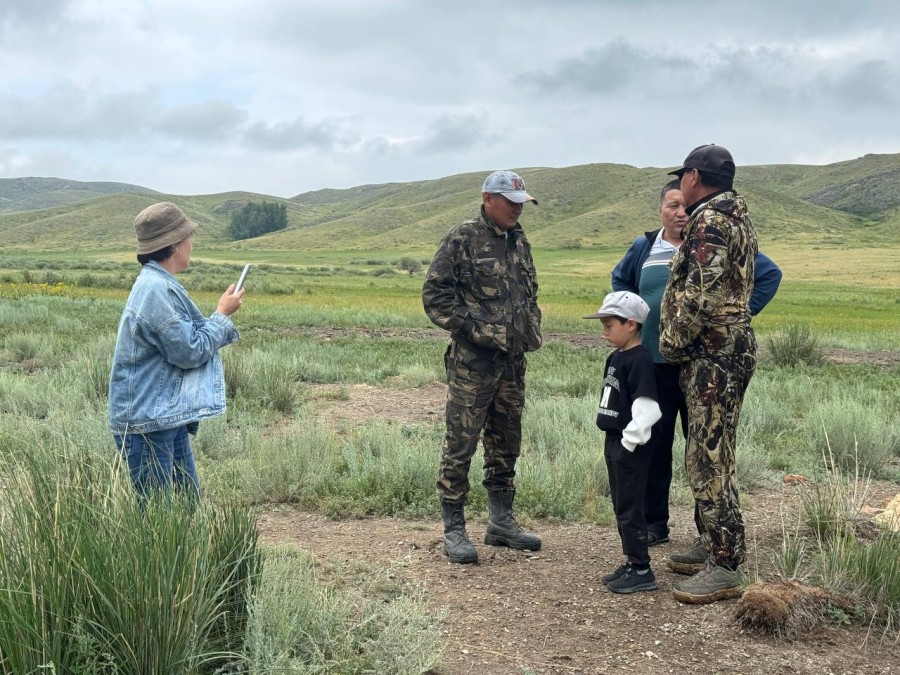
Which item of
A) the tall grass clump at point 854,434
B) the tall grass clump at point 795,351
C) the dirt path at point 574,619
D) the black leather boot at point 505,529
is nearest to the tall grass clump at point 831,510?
the dirt path at point 574,619

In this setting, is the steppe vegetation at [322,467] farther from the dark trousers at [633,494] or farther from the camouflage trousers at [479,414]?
the camouflage trousers at [479,414]

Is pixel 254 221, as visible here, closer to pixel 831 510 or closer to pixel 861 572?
pixel 831 510

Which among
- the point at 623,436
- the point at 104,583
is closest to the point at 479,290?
the point at 623,436

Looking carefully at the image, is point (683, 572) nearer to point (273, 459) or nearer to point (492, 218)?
point (492, 218)

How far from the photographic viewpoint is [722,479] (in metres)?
3.89

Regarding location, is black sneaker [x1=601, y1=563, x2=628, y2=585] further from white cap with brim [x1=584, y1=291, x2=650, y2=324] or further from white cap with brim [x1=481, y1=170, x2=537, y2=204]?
white cap with brim [x1=481, y1=170, x2=537, y2=204]

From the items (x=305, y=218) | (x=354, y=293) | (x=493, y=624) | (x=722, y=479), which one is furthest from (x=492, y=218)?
(x=305, y=218)

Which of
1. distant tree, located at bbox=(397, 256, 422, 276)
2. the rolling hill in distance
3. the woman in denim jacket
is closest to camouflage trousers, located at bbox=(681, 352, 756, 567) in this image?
the woman in denim jacket

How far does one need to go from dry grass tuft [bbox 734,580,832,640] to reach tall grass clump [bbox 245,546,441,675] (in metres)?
1.50

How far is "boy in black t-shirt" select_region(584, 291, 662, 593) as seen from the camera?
406cm

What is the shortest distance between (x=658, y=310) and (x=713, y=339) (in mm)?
852

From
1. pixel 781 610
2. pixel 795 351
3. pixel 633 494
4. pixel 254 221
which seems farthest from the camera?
pixel 254 221

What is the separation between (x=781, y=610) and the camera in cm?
→ 354

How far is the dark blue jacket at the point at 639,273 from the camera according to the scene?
187 inches
